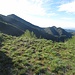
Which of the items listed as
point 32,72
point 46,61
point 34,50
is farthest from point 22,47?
point 32,72

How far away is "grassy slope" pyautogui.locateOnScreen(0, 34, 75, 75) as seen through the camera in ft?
74.1

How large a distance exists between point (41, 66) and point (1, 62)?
5.64m

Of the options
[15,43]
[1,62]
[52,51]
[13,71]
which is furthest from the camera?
[15,43]

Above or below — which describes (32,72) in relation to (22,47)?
below

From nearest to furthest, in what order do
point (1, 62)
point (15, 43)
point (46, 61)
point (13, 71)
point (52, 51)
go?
point (13, 71)
point (1, 62)
point (46, 61)
point (52, 51)
point (15, 43)

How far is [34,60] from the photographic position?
26172 millimetres

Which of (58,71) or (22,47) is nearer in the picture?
(58,71)

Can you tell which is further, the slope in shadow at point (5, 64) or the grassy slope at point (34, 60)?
the grassy slope at point (34, 60)

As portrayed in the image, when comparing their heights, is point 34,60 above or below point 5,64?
above

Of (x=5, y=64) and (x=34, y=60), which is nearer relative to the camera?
(x=5, y=64)

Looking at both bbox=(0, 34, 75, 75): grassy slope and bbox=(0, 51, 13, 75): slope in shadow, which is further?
bbox=(0, 34, 75, 75): grassy slope

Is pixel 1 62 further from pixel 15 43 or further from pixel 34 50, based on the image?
pixel 15 43

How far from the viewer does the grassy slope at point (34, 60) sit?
22586 mm

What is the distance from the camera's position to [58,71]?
22938 millimetres
